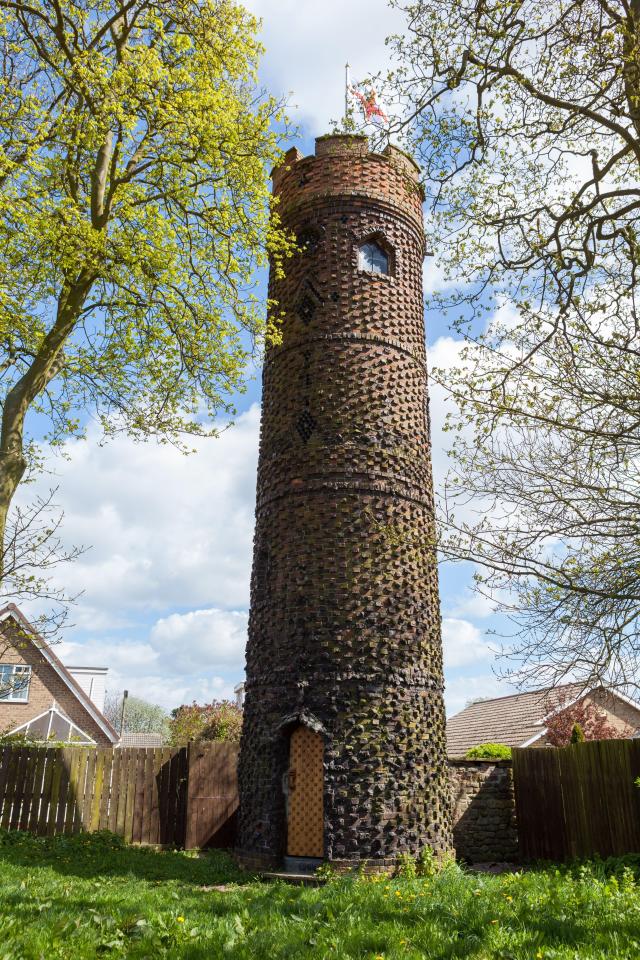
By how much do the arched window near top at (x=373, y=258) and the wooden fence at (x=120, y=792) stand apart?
10493 mm

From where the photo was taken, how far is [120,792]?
14.8 metres

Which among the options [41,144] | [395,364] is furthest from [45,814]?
[41,144]

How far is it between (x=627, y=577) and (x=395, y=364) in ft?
24.1

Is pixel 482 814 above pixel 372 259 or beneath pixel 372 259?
beneath

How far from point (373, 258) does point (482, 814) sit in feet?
37.8

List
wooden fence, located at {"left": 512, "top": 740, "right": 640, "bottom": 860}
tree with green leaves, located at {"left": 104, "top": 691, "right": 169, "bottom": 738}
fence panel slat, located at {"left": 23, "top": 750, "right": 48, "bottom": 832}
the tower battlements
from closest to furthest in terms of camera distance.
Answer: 1. wooden fence, located at {"left": 512, "top": 740, "right": 640, "bottom": 860}
2. fence panel slat, located at {"left": 23, "top": 750, "right": 48, "bottom": 832}
3. the tower battlements
4. tree with green leaves, located at {"left": 104, "top": 691, "right": 169, "bottom": 738}

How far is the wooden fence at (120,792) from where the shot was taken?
14516mm

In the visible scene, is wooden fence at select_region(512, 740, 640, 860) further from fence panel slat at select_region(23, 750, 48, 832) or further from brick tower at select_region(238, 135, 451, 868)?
fence panel slat at select_region(23, 750, 48, 832)

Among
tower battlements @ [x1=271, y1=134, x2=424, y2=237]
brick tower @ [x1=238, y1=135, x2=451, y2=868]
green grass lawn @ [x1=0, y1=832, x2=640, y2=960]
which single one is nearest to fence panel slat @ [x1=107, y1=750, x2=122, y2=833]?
brick tower @ [x1=238, y1=135, x2=451, y2=868]

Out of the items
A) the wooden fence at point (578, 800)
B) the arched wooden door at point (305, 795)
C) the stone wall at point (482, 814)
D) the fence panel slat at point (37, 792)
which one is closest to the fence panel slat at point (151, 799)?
the fence panel slat at point (37, 792)

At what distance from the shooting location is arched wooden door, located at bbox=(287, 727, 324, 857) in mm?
11578

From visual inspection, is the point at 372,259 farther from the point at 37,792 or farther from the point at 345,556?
the point at 37,792

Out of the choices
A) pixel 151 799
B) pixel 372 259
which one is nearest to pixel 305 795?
pixel 151 799

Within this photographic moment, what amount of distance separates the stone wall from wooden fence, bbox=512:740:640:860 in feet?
0.93
